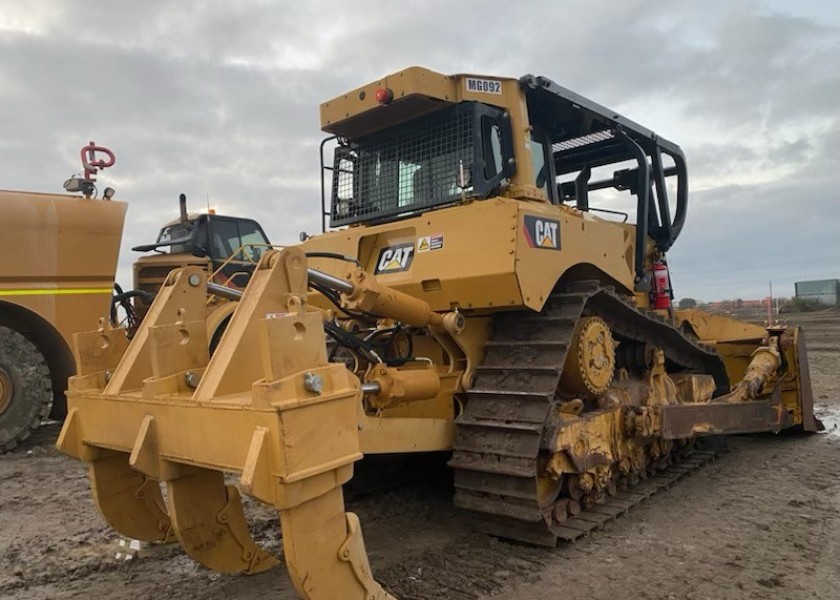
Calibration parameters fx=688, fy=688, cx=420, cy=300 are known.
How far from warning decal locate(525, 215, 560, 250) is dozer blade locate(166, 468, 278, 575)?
7.43ft

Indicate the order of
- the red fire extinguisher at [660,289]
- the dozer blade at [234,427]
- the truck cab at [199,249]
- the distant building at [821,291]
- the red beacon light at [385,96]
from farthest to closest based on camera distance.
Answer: the distant building at [821,291] → the truck cab at [199,249] → the red fire extinguisher at [660,289] → the red beacon light at [385,96] → the dozer blade at [234,427]

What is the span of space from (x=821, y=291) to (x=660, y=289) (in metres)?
34.1

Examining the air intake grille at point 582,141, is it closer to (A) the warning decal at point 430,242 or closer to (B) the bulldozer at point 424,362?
(B) the bulldozer at point 424,362

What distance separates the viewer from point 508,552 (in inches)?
162

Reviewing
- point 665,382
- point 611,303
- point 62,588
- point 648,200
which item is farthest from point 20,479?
point 648,200

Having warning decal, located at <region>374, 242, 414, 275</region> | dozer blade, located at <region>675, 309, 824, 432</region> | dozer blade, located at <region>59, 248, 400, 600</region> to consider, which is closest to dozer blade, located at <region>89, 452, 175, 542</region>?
dozer blade, located at <region>59, 248, 400, 600</region>

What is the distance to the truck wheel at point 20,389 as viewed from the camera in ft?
23.4

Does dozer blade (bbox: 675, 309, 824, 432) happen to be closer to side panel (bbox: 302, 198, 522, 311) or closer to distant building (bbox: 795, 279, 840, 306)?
side panel (bbox: 302, 198, 522, 311)

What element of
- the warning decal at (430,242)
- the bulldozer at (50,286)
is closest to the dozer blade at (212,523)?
the warning decal at (430,242)

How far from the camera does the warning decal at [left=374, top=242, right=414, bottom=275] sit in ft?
15.4

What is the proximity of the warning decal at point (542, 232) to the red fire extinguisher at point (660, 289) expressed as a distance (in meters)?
2.45

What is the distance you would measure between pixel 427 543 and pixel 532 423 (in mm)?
1071

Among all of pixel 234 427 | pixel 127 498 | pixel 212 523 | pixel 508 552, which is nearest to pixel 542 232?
pixel 508 552

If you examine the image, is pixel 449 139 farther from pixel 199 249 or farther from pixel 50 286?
pixel 199 249
